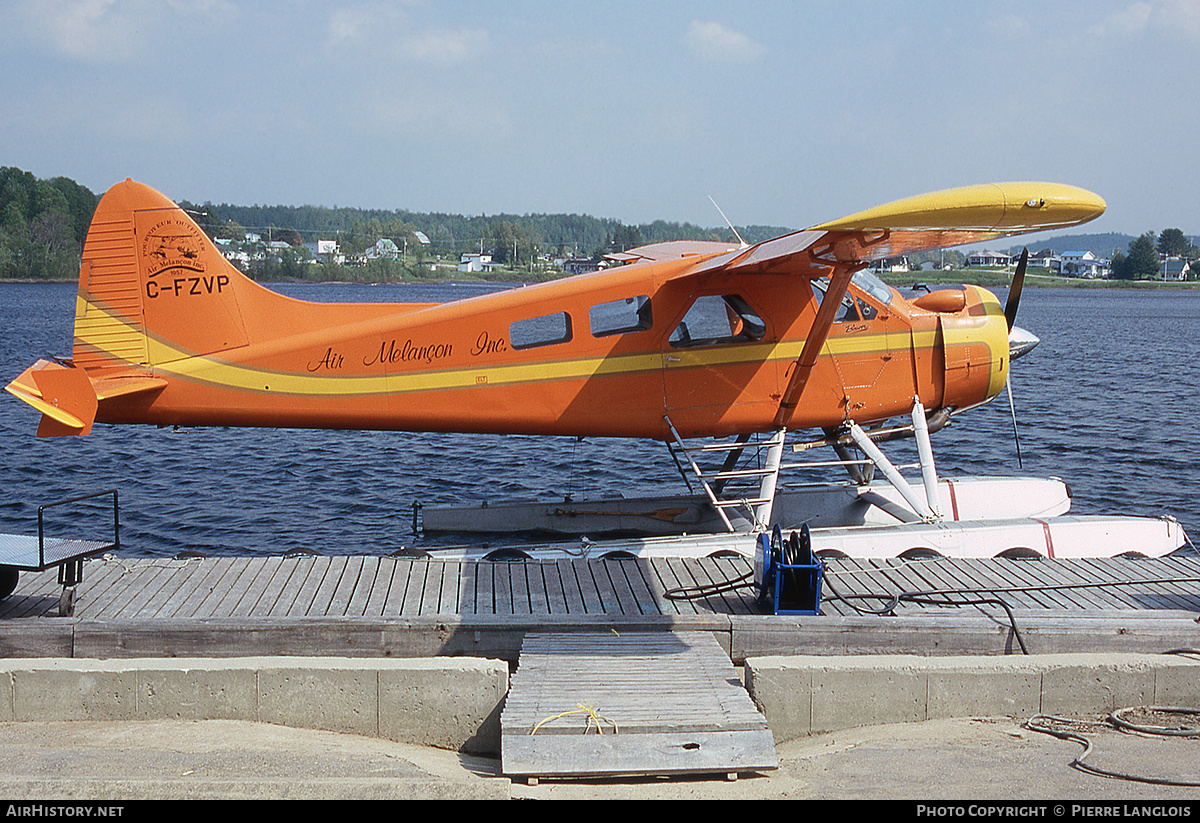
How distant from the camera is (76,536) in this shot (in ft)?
44.9

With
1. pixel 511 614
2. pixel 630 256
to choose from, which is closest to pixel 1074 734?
pixel 511 614

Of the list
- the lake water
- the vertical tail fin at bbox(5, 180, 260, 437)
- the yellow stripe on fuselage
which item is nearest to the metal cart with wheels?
the vertical tail fin at bbox(5, 180, 260, 437)

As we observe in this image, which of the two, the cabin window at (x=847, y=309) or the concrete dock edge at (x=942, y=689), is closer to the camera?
the concrete dock edge at (x=942, y=689)

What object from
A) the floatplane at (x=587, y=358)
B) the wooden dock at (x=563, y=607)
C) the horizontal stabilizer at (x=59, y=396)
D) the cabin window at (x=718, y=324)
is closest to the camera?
the wooden dock at (x=563, y=607)

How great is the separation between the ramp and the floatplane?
10.8ft

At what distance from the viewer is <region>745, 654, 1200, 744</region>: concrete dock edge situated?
19.7ft

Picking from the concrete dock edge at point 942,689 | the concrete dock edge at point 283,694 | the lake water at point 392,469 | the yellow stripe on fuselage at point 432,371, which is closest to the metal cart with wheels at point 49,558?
the concrete dock edge at point 283,694

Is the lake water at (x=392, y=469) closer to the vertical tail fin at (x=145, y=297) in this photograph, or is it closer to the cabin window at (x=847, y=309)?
the vertical tail fin at (x=145, y=297)

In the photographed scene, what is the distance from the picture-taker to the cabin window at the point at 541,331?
31.0 ft

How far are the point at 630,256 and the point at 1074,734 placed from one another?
7.77 meters

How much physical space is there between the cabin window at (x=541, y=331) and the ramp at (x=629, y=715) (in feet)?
12.4

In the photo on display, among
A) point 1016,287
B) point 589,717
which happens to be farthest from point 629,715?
point 1016,287

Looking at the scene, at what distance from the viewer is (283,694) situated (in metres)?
5.95

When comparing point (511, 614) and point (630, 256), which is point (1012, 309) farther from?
point (511, 614)
